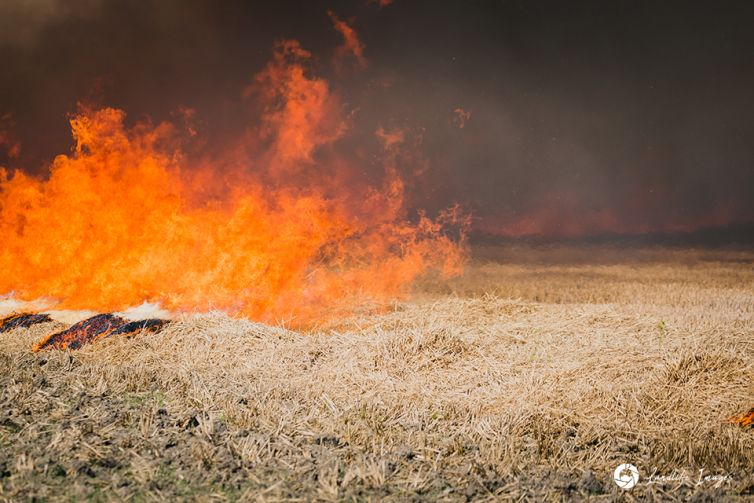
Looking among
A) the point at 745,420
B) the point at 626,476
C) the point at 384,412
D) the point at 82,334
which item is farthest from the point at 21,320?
the point at 745,420

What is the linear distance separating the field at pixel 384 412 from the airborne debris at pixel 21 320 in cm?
154

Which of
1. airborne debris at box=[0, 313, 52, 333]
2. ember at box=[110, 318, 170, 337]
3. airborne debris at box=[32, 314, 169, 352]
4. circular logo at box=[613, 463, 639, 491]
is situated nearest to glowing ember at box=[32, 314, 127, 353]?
airborne debris at box=[32, 314, 169, 352]

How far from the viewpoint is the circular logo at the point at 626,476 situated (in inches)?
154

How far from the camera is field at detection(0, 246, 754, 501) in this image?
12.4ft

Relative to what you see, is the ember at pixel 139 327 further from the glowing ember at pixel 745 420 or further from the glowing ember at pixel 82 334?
the glowing ember at pixel 745 420

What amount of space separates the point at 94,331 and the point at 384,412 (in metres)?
6.15

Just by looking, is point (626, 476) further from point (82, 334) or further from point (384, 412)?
point (82, 334)

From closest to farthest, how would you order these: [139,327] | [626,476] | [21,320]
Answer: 1. [626,476]
2. [139,327]
3. [21,320]

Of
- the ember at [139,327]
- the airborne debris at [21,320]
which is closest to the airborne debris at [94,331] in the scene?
the ember at [139,327]

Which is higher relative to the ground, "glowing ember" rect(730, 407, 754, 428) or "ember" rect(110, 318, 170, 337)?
"ember" rect(110, 318, 170, 337)

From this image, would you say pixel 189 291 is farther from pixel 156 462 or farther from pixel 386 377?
pixel 156 462

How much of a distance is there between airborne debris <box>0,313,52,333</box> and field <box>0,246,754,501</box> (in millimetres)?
1541

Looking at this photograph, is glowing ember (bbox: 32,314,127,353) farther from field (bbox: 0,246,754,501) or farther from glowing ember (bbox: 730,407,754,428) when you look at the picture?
glowing ember (bbox: 730,407,754,428)

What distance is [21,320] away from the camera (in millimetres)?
10625
